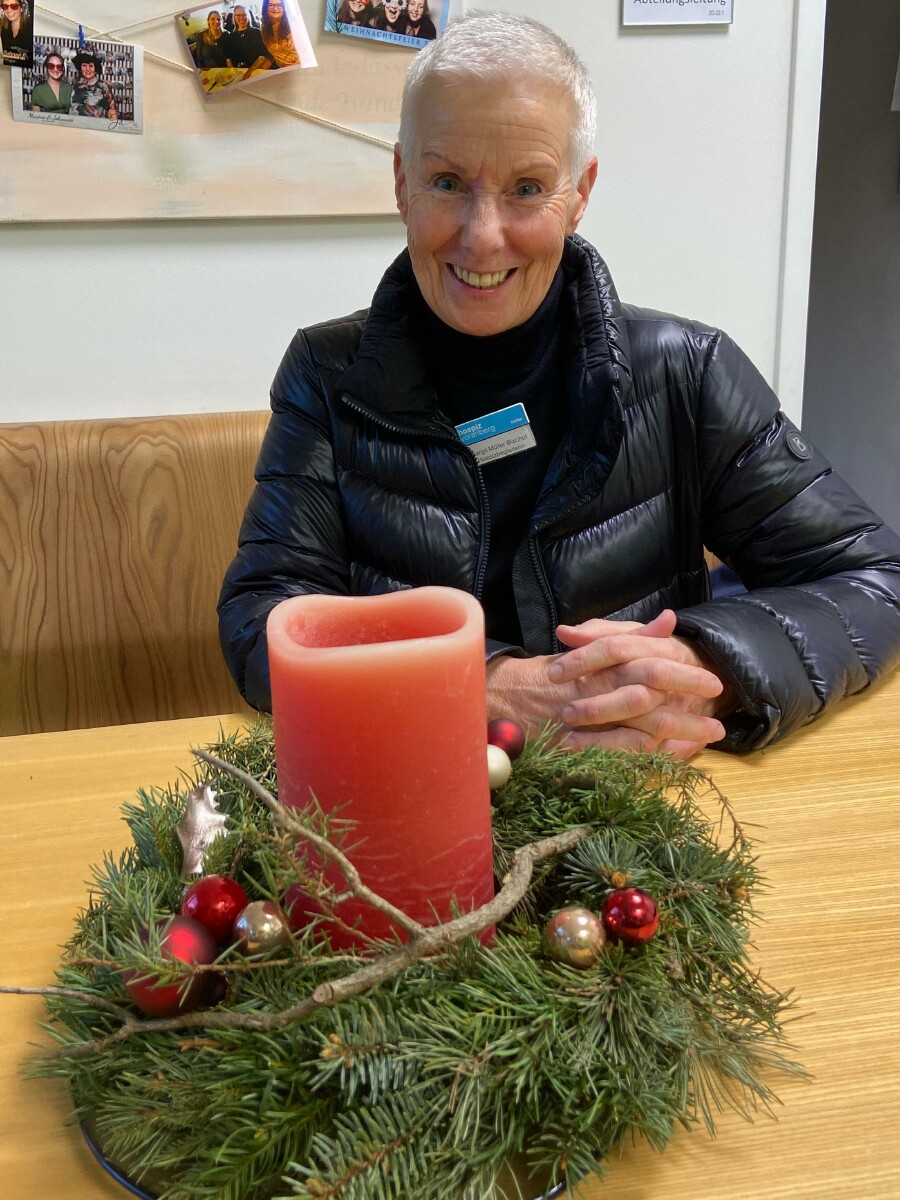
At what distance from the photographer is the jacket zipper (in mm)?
1176

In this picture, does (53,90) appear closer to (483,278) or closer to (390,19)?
(390,19)

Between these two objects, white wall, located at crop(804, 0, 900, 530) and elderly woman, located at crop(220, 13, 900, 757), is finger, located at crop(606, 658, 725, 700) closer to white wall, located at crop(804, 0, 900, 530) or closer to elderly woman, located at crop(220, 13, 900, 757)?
elderly woman, located at crop(220, 13, 900, 757)

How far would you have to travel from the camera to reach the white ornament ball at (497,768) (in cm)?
57

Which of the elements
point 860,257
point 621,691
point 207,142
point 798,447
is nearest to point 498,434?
point 798,447

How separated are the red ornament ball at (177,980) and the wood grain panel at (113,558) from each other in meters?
1.34

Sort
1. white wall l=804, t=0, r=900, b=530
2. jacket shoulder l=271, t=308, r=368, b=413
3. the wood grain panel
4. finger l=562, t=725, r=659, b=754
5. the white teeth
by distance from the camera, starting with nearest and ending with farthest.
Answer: finger l=562, t=725, r=659, b=754, the white teeth, jacket shoulder l=271, t=308, r=368, b=413, the wood grain panel, white wall l=804, t=0, r=900, b=530

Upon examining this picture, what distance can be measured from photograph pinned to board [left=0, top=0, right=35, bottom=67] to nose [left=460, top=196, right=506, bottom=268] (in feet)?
3.56

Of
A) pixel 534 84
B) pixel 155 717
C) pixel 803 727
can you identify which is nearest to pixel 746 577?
pixel 803 727

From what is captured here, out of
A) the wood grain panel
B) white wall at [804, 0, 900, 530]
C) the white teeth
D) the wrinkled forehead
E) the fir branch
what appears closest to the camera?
the fir branch

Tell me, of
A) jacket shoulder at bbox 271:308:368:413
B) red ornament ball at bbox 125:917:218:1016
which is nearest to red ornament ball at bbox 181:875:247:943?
red ornament ball at bbox 125:917:218:1016

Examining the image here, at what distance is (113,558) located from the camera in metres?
1.72

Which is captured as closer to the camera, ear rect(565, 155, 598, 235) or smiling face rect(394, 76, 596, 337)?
smiling face rect(394, 76, 596, 337)

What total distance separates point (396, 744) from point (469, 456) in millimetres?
800

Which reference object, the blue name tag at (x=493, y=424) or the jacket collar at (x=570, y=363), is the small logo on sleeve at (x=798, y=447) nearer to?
the jacket collar at (x=570, y=363)
